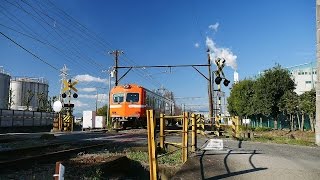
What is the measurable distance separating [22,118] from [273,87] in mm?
27979

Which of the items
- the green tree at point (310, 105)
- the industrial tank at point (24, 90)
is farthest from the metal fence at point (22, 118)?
the industrial tank at point (24, 90)

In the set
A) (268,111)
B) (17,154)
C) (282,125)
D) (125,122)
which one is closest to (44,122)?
(125,122)

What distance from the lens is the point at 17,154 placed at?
13.4 m

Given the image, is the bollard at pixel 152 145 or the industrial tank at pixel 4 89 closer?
the bollard at pixel 152 145

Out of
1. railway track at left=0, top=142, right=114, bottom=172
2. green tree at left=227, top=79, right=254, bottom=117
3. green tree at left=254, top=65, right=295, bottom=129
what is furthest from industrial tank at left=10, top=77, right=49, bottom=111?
railway track at left=0, top=142, right=114, bottom=172

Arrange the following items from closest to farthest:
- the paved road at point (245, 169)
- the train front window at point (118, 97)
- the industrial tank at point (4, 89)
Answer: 1. the paved road at point (245, 169)
2. the train front window at point (118, 97)
3. the industrial tank at point (4, 89)

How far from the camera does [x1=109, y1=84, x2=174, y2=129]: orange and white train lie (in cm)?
3106

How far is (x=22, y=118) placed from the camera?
1615 inches

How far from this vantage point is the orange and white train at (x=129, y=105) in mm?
31062

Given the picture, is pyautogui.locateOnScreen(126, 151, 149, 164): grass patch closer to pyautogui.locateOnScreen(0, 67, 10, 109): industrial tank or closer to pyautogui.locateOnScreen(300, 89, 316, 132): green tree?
pyautogui.locateOnScreen(300, 89, 316, 132): green tree

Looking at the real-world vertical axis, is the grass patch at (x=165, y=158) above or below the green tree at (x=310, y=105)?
below

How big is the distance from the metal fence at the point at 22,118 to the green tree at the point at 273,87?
25.6 m

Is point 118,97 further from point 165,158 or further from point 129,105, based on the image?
point 165,158

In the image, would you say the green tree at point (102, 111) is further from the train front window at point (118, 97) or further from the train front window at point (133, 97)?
the train front window at point (133, 97)
